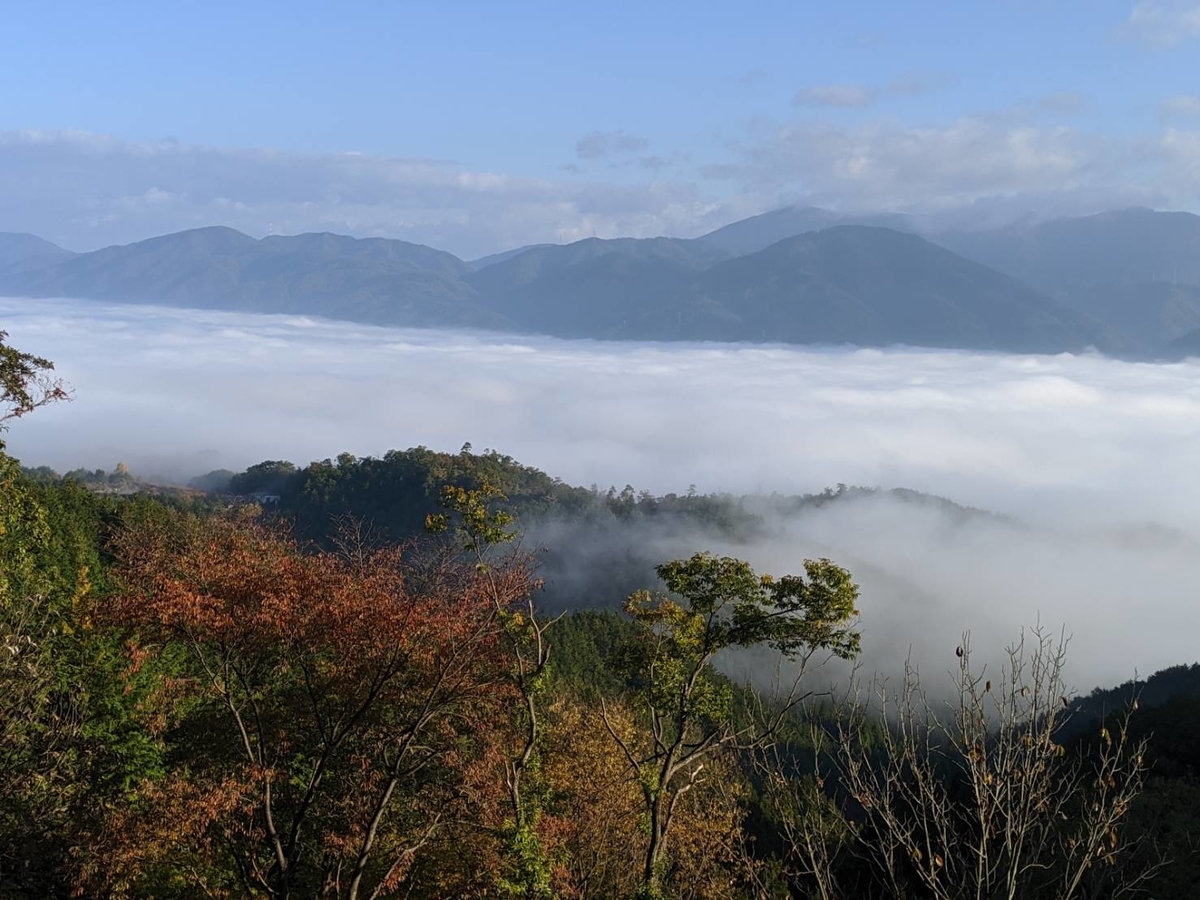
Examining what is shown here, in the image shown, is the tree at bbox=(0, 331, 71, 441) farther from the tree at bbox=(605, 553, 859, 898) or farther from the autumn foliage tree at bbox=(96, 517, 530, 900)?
the tree at bbox=(605, 553, 859, 898)

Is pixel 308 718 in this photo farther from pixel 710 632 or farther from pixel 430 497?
pixel 430 497

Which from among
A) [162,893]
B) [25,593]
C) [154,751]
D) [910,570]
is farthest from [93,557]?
[910,570]

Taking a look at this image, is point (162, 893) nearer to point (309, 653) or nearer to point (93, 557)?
point (309, 653)

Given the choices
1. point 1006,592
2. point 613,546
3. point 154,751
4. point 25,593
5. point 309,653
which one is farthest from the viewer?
point 1006,592

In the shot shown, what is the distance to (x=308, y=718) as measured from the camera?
15922mm

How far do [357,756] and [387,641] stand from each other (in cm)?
233

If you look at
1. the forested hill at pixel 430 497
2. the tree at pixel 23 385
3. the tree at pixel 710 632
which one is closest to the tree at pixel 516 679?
the tree at pixel 710 632

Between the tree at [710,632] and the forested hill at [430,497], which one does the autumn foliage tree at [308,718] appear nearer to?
the tree at [710,632]

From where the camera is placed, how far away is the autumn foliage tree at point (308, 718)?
13.8m

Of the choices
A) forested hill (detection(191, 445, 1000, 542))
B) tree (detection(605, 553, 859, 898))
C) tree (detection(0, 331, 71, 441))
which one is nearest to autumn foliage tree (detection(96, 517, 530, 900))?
tree (detection(605, 553, 859, 898))

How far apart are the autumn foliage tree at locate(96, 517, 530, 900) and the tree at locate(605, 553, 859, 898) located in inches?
94.1

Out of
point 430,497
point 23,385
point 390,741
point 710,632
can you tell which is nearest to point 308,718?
point 390,741

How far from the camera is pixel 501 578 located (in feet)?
51.4

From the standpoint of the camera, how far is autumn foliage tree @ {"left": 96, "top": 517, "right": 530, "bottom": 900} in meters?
13.8
